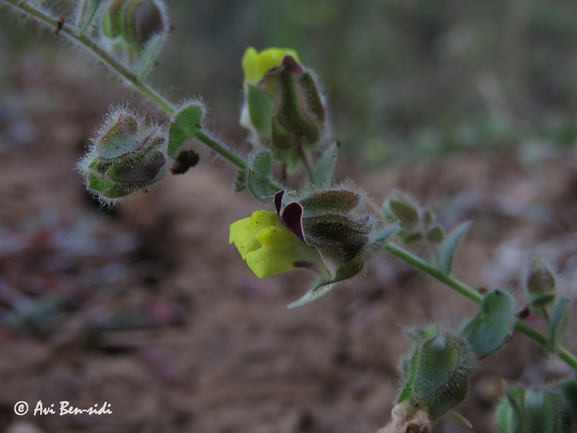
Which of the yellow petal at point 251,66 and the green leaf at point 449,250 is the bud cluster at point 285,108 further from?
the green leaf at point 449,250

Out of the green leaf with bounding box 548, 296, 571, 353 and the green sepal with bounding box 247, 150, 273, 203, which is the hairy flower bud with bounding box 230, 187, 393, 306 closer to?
the green sepal with bounding box 247, 150, 273, 203

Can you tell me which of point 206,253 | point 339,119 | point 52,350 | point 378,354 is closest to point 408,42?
point 339,119

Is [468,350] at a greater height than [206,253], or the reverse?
[206,253]

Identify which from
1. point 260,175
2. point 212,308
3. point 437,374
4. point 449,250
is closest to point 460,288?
point 449,250

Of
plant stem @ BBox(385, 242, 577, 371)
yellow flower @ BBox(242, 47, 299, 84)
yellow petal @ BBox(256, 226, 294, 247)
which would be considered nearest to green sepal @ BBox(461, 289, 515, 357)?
plant stem @ BBox(385, 242, 577, 371)

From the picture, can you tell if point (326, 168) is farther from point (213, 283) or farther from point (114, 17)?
point (213, 283)

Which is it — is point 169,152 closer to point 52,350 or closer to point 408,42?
point 52,350
